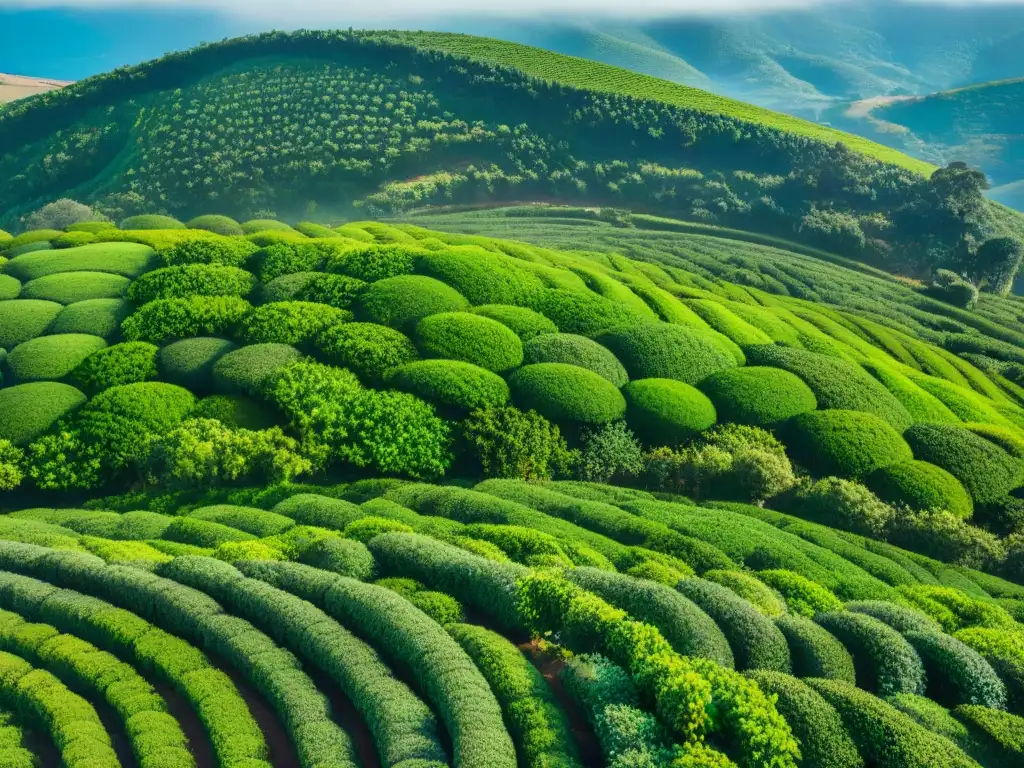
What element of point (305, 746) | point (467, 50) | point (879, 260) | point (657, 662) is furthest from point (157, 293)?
point (467, 50)

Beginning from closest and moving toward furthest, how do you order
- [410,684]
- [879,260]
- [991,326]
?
[410,684] < [991,326] < [879,260]

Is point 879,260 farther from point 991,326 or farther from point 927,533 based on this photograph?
point 927,533

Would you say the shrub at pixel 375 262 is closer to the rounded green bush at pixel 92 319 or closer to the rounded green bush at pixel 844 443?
the rounded green bush at pixel 92 319

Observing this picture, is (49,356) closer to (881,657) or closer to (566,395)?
(566,395)

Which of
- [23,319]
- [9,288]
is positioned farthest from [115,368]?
[9,288]

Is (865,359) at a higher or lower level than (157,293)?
higher

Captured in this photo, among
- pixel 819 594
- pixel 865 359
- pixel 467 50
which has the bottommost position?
pixel 819 594

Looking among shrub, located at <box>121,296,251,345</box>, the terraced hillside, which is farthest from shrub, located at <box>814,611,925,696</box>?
the terraced hillside

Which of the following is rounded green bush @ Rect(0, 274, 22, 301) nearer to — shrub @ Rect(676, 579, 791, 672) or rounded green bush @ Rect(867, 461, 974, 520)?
shrub @ Rect(676, 579, 791, 672)

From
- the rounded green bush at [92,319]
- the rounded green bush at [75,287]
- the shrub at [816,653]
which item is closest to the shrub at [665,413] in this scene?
the shrub at [816,653]
